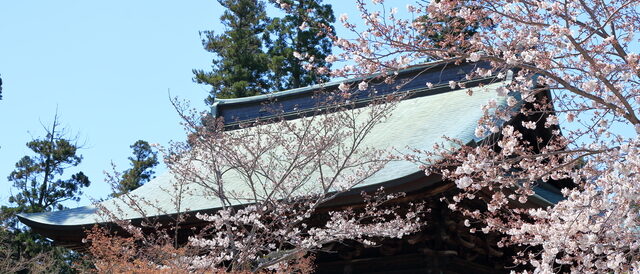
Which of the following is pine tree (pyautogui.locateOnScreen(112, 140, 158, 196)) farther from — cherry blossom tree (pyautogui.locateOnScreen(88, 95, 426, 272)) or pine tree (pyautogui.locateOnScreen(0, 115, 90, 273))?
cherry blossom tree (pyautogui.locateOnScreen(88, 95, 426, 272))

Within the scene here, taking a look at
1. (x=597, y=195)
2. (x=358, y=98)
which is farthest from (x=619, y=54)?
(x=358, y=98)

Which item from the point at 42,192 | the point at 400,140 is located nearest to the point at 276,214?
the point at 400,140

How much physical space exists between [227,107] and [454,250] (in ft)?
20.1

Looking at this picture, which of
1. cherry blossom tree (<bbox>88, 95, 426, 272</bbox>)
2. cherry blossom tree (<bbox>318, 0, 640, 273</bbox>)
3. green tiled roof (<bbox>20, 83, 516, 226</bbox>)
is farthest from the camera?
green tiled roof (<bbox>20, 83, 516, 226</bbox>)

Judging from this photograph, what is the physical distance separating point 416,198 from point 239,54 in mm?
16331

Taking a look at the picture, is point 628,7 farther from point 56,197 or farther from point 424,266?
point 56,197

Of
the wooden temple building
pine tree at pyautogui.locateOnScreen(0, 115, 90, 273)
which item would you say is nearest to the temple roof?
the wooden temple building

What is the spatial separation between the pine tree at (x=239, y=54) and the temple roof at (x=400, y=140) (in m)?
11.7

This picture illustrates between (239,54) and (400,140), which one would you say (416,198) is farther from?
(239,54)

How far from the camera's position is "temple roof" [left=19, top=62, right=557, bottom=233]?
7414 mm

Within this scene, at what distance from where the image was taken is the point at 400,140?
8.28 meters

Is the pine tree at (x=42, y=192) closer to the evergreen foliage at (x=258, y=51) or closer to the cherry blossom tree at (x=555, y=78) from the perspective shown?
the evergreen foliage at (x=258, y=51)

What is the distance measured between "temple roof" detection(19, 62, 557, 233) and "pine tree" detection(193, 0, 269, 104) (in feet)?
38.5

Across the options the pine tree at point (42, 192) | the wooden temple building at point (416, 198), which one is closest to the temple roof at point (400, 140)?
the wooden temple building at point (416, 198)
